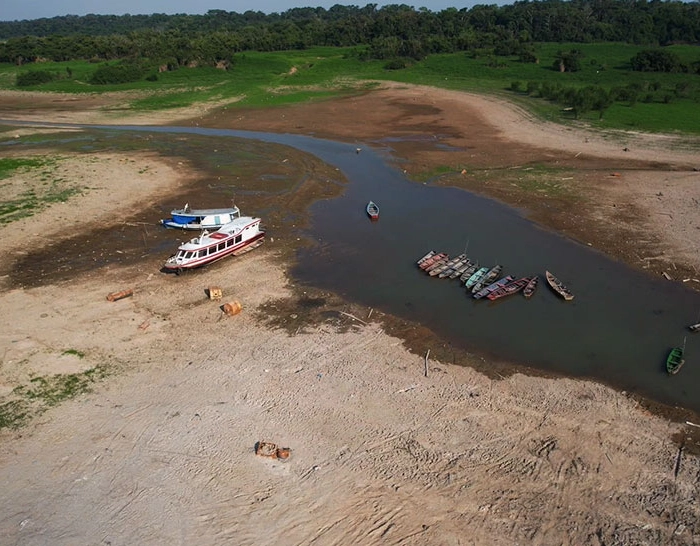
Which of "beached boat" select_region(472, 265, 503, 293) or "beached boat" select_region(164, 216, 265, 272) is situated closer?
"beached boat" select_region(472, 265, 503, 293)

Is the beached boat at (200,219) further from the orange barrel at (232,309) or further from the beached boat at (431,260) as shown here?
the beached boat at (431,260)

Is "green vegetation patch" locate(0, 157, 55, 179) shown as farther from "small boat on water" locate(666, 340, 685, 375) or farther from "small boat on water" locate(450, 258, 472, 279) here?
"small boat on water" locate(666, 340, 685, 375)

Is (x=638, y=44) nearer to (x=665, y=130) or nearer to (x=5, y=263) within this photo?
(x=665, y=130)

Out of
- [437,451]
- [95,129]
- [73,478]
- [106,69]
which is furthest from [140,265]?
[106,69]

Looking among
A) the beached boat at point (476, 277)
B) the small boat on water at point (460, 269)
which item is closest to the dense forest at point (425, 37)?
the small boat on water at point (460, 269)

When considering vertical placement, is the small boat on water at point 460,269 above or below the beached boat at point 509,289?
above

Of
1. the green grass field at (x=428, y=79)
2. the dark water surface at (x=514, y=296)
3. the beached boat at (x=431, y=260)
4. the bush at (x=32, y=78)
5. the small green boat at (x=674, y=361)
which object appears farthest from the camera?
the bush at (x=32, y=78)

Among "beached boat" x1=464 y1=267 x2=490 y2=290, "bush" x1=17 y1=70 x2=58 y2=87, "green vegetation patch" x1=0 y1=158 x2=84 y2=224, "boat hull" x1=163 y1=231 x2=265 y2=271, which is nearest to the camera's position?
"beached boat" x1=464 y1=267 x2=490 y2=290

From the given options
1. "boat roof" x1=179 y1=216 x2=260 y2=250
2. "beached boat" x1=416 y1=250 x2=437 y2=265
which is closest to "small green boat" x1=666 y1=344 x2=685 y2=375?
"beached boat" x1=416 y1=250 x2=437 y2=265

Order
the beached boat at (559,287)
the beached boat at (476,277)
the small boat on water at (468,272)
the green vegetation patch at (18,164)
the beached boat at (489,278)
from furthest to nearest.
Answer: the green vegetation patch at (18,164) → the small boat on water at (468,272) → the beached boat at (476,277) → the beached boat at (489,278) → the beached boat at (559,287)
